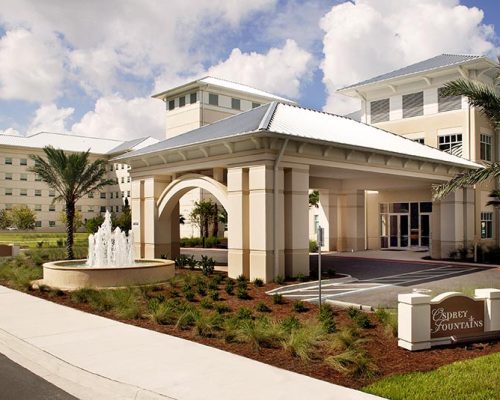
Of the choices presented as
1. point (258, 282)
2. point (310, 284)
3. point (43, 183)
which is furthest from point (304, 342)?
point (43, 183)

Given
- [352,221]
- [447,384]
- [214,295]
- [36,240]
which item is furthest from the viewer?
[36,240]

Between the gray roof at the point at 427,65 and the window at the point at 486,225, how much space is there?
1014cm

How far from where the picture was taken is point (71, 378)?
27.1 feet

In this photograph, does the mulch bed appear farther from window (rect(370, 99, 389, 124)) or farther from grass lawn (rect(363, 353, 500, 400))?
window (rect(370, 99, 389, 124))

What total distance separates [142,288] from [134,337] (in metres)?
5.91

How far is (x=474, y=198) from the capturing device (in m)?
30.9

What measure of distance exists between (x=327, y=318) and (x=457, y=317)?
9.37 ft

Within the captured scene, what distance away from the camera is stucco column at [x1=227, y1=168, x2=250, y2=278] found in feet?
62.9

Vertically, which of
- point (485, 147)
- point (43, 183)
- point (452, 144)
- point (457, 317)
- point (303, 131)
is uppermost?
point (43, 183)

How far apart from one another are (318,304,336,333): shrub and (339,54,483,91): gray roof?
2451 cm

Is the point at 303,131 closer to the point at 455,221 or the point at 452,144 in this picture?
the point at 455,221

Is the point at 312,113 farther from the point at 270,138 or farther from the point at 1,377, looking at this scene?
the point at 1,377

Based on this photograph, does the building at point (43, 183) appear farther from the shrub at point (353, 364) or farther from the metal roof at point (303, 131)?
the shrub at point (353, 364)

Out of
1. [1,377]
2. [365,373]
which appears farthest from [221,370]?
[1,377]
